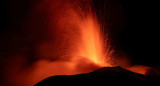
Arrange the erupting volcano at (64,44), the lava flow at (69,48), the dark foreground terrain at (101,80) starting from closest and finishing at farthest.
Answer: the dark foreground terrain at (101,80) < the erupting volcano at (64,44) < the lava flow at (69,48)

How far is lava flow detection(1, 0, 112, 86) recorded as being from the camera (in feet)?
24.1

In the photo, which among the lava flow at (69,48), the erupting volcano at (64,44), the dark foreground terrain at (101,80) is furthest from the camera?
the lava flow at (69,48)

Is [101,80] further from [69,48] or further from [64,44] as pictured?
[64,44]

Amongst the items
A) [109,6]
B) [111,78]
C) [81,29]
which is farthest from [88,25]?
[109,6]

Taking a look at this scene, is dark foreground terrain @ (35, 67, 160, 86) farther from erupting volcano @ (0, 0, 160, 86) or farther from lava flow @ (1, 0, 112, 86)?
lava flow @ (1, 0, 112, 86)

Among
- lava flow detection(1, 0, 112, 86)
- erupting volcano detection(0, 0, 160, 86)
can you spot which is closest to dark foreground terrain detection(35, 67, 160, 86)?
erupting volcano detection(0, 0, 160, 86)

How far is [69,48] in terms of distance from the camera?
942cm

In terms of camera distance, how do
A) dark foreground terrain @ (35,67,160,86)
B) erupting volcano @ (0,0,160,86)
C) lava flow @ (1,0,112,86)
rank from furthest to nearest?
lava flow @ (1,0,112,86) → erupting volcano @ (0,0,160,86) → dark foreground terrain @ (35,67,160,86)

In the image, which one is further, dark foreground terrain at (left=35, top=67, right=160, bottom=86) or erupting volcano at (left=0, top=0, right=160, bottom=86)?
erupting volcano at (left=0, top=0, right=160, bottom=86)

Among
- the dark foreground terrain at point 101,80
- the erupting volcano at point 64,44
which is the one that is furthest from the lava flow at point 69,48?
the dark foreground terrain at point 101,80

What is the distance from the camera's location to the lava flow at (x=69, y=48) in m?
7.33

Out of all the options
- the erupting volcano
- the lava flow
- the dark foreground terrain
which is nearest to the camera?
the dark foreground terrain

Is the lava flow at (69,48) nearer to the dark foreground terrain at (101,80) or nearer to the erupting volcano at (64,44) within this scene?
the erupting volcano at (64,44)

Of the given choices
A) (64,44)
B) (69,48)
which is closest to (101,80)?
(69,48)
